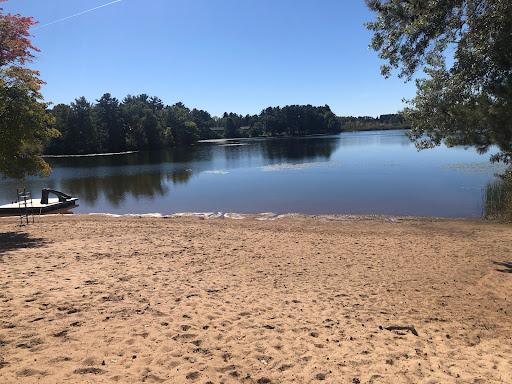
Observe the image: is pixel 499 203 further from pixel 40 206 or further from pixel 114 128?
pixel 114 128

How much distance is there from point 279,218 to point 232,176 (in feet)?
77.7

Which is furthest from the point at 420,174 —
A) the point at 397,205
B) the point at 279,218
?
the point at 279,218

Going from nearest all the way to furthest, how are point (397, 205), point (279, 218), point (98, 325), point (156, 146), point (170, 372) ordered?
point (170, 372)
point (98, 325)
point (279, 218)
point (397, 205)
point (156, 146)

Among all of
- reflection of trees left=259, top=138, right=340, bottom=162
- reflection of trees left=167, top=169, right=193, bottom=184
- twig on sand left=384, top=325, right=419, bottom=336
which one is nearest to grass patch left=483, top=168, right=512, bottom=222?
twig on sand left=384, top=325, right=419, bottom=336

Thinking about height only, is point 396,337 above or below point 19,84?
below

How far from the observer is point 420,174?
38594 mm

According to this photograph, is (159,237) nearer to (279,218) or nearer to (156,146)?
(279,218)

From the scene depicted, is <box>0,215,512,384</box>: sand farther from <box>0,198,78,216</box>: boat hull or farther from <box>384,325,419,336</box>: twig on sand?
<box>0,198,78,216</box>: boat hull

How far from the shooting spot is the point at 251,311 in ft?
23.3

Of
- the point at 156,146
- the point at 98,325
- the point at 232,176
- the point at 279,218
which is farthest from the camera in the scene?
the point at 156,146

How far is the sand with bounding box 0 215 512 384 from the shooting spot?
4.95 m

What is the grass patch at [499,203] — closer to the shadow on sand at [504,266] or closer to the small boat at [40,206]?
the shadow on sand at [504,266]

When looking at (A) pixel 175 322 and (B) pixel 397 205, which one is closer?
(A) pixel 175 322

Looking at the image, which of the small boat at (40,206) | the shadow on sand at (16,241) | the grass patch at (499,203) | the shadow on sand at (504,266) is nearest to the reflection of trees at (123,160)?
the small boat at (40,206)
